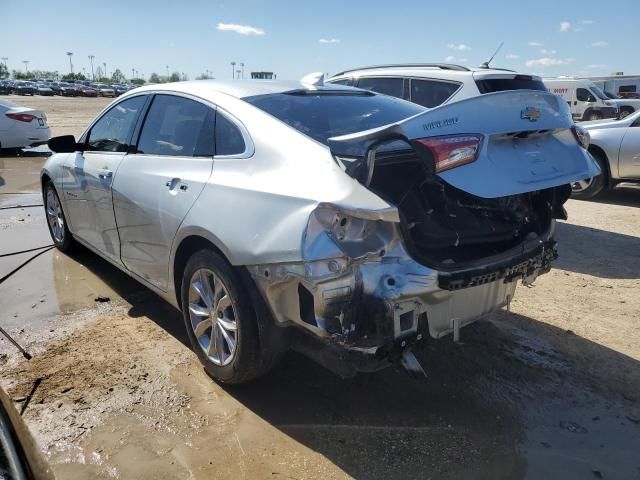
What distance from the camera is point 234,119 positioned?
128 inches

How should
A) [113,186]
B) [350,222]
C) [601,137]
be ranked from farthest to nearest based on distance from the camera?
[601,137] < [113,186] < [350,222]

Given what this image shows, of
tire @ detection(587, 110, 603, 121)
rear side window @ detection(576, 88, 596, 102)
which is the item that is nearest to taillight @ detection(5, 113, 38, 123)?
tire @ detection(587, 110, 603, 121)

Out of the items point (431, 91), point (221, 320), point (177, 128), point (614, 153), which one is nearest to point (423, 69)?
point (431, 91)

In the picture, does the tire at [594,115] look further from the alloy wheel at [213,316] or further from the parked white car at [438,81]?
the alloy wheel at [213,316]

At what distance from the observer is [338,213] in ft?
8.20

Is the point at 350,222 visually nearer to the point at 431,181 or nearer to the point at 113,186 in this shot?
the point at 431,181

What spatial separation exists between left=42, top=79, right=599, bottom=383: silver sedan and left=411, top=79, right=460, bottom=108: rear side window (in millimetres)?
3101

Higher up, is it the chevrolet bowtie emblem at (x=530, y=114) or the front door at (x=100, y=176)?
the chevrolet bowtie emblem at (x=530, y=114)

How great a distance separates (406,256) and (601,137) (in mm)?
7765

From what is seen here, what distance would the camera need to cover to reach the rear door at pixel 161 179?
3.37 meters

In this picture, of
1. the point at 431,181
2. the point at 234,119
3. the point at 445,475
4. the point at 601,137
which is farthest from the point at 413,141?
the point at 601,137

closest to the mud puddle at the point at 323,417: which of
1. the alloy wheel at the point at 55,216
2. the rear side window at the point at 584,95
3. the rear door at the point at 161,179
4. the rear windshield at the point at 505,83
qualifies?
the rear door at the point at 161,179

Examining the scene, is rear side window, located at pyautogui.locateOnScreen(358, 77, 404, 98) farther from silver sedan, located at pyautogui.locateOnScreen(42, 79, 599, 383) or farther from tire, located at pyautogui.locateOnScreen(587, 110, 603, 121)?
tire, located at pyautogui.locateOnScreen(587, 110, 603, 121)

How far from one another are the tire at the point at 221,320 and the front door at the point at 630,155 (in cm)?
770
